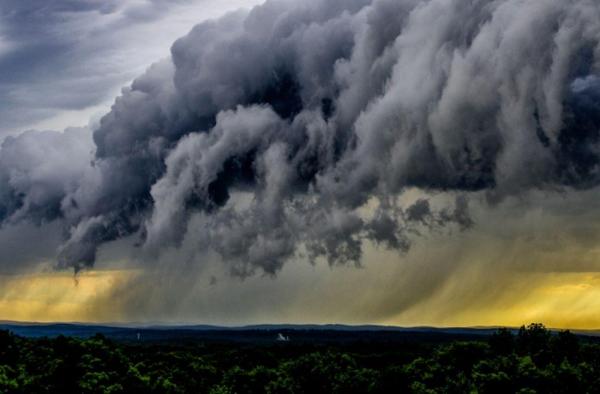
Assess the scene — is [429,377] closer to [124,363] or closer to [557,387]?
[557,387]

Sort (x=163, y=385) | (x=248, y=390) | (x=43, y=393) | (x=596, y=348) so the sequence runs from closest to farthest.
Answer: (x=43, y=393) < (x=163, y=385) < (x=248, y=390) < (x=596, y=348)

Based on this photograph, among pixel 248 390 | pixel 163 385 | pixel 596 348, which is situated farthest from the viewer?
pixel 596 348

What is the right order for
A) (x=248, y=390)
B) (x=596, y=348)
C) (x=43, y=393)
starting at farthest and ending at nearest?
(x=596, y=348) < (x=248, y=390) < (x=43, y=393)

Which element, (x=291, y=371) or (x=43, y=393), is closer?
(x=43, y=393)

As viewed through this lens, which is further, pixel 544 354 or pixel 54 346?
pixel 544 354

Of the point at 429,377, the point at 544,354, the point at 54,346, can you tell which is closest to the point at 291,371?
the point at 429,377

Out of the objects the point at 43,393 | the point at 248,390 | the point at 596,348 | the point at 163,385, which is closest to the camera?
the point at 43,393

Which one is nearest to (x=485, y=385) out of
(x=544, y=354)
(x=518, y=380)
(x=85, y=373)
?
(x=518, y=380)

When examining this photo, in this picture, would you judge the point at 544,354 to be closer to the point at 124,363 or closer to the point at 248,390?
the point at 248,390

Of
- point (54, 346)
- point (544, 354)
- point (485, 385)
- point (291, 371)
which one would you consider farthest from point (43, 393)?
point (544, 354)
